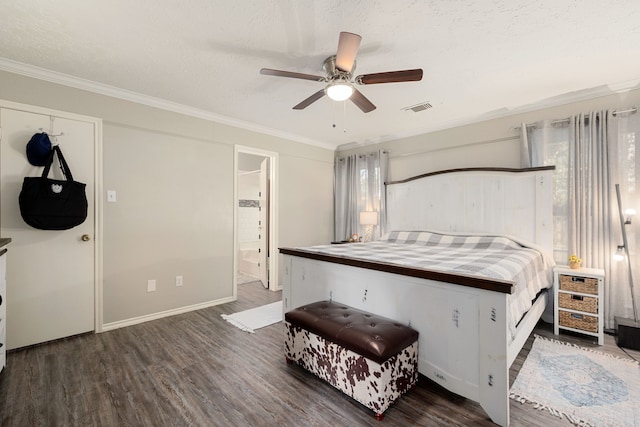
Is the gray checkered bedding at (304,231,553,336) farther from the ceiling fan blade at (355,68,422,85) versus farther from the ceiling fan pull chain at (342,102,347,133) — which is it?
the ceiling fan pull chain at (342,102,347,133)

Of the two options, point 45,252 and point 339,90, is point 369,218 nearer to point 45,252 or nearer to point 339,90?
point 339,90

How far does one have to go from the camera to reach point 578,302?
8.42ft

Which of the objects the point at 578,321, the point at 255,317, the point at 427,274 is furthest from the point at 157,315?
the point at 578,321

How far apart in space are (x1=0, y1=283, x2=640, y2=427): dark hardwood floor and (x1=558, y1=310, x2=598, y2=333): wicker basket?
0.40 feet

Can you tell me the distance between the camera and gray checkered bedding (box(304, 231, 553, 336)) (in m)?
1.83

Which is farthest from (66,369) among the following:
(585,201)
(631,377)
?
(585,201)

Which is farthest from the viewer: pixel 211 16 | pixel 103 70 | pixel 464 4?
pixel 103 70

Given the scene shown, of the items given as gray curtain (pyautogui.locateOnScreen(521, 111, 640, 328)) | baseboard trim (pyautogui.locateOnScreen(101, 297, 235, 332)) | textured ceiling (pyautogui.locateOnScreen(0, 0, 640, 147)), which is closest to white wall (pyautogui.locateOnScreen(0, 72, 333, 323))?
baseboard trim (pyautogui.locateOnScreen(101, 297, 235, 332))

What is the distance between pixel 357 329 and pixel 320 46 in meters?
2.05

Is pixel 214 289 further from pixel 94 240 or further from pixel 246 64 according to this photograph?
pixel 246 64

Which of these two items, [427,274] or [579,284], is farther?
[579,284]

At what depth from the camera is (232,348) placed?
2.41 meters

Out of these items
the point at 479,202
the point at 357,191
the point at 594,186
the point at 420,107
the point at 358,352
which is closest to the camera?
the point at 358,352

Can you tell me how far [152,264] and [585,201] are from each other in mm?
4701
